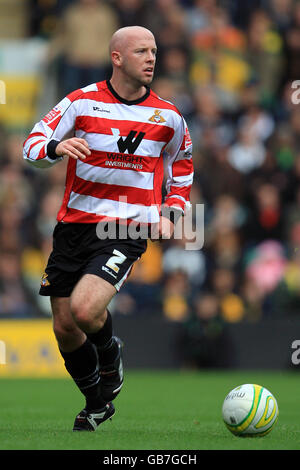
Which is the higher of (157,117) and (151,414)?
(157,117)

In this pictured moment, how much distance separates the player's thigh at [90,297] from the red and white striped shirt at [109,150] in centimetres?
47

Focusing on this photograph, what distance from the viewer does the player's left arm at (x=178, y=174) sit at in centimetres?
682

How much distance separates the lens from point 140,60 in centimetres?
659

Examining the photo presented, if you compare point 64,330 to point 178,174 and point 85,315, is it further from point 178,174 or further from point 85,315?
point 178,174

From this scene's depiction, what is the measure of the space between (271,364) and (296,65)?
4.67 metres

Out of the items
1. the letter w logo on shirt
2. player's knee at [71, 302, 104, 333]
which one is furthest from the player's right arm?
player's knee at [71, 302, 104, 333]

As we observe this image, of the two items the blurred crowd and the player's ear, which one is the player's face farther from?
the blurred crowd

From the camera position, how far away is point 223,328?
12.8m

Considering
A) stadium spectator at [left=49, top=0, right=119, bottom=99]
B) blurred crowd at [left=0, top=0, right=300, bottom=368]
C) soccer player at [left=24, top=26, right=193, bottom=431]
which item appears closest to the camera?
soccer player at [left=24, top=26, right=193, bottom=431]

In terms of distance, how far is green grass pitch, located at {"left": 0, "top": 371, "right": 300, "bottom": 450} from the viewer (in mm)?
5715

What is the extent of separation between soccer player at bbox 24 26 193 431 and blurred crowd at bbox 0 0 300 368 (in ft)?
20.4

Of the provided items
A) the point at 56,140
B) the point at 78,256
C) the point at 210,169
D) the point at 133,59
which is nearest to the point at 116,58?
the point at 133,59

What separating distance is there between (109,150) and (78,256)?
2.37 ft
